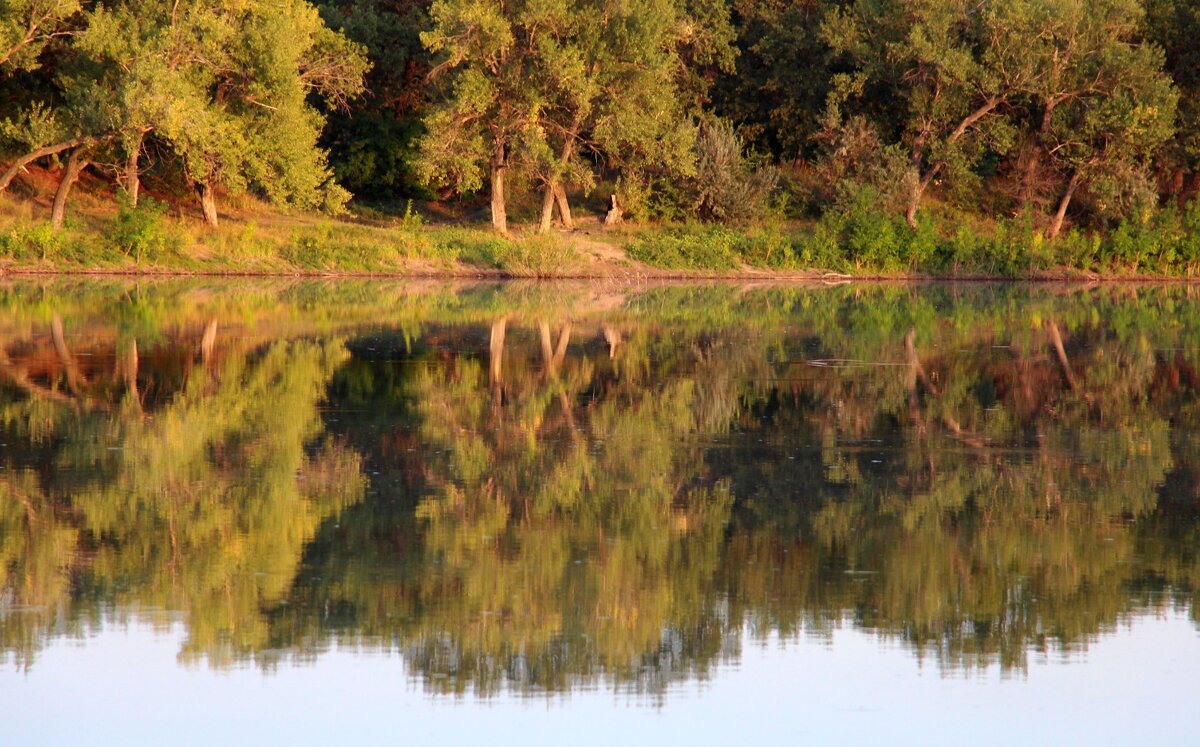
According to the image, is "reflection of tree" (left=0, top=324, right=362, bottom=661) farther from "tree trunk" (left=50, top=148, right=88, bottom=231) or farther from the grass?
"tree trunk" (left=50, top=148, right=88, bottom=231)

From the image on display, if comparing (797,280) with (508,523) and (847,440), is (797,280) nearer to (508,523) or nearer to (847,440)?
(847,440)

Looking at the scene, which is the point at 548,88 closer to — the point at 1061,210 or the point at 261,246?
the point at 261,246

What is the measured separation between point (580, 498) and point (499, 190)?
39.5 metres

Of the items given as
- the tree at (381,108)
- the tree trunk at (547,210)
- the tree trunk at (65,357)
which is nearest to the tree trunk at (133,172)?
the tree at (381,108)

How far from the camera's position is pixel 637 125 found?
47844 millimetres

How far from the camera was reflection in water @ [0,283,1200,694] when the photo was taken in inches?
334

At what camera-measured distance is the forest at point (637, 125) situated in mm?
43719

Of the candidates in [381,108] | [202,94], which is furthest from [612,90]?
[202,94]

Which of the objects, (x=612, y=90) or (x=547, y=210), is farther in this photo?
(x=547, y=210)

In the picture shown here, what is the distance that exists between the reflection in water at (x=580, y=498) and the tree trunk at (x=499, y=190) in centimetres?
2656

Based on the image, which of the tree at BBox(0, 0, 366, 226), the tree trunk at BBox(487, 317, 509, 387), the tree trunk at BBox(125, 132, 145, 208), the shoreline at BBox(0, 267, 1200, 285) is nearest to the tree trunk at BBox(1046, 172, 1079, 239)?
the shoreline at BBox(0, 267, 1200, 285)

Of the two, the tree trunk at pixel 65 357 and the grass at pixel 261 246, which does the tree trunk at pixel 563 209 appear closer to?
the grass at pixel 261 246

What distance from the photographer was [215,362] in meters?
20.5

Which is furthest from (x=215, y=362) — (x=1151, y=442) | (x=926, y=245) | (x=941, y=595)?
(x=926, y=245)
